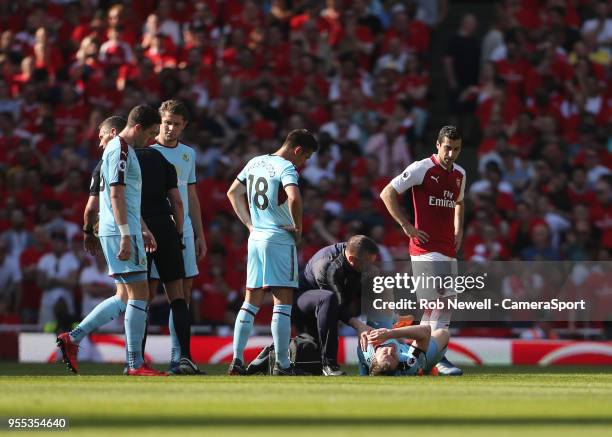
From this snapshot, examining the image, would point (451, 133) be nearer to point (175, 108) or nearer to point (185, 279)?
point (175, 108)

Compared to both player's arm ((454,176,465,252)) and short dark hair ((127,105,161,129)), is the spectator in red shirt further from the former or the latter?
short dark hair ((127,105,161,129))

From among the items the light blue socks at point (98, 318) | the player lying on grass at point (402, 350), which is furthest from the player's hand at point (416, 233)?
the light blue socks at point (98, 318)

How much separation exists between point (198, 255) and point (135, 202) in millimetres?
1307

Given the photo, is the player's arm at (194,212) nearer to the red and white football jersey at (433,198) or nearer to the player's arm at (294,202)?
the player's arm at (294,202)

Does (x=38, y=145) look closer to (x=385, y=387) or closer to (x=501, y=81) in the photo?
(x=501, y=81)

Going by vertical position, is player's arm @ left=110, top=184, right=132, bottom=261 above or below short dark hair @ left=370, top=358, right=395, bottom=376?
above

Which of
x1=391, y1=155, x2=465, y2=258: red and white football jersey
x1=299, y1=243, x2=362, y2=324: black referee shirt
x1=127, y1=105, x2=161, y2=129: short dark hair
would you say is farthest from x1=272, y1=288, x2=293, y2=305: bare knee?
x1=127, y1=105, x2=161, y2=129: short dark hair

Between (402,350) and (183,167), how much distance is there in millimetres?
2645

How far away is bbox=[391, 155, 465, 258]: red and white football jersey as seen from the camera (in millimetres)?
13844

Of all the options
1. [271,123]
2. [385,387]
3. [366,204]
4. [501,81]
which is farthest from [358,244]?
[501,81]

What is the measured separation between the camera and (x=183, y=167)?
43.9 ft

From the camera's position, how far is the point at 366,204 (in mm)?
20828

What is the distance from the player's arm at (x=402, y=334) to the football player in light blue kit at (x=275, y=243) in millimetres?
797

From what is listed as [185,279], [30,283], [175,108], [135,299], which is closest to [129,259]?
[135,299]
